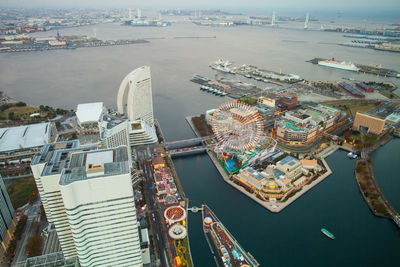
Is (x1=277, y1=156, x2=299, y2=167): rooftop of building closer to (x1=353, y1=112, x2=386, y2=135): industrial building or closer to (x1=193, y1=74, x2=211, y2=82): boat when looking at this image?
(x1=353, y1=112, x2=386, y2=135): industrial building

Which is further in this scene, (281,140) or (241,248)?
(281,140)

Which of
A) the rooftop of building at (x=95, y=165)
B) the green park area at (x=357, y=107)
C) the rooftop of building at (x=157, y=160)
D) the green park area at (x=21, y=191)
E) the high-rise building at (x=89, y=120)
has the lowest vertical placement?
the green park area at (x=21, y=191)

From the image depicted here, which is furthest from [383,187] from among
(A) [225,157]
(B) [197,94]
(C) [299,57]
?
(C) [299,57]

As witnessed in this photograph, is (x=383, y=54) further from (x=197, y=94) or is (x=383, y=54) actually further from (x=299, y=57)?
(x=197, y=94)

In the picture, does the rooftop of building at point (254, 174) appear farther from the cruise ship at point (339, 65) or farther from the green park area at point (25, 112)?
the cruise ship at point (339, 65)

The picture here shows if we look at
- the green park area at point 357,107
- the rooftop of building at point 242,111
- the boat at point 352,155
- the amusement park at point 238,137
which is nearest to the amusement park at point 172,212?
the amusement park at point 238,137
